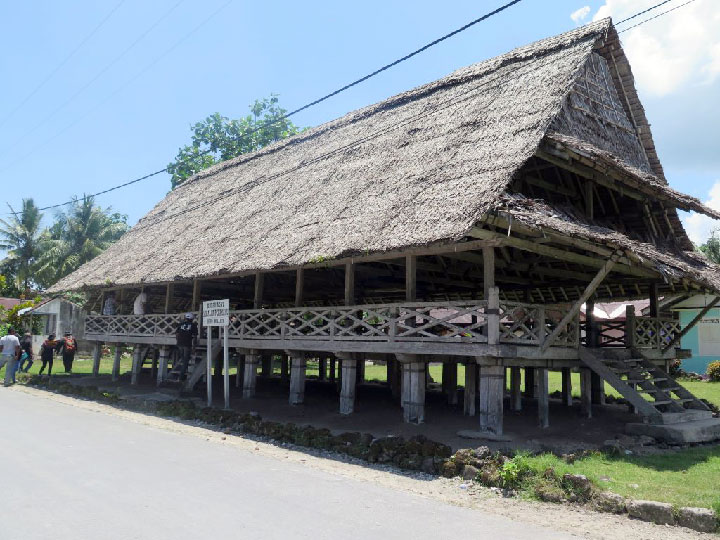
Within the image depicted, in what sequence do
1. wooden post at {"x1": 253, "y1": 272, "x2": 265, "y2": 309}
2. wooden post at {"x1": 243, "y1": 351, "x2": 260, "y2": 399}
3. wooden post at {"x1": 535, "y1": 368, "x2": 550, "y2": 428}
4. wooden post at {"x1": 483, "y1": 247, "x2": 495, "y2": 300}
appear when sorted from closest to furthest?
wooden post at {"x1": 483, "y1": 247, "x2": 495, "y2": 300} → wooden post at {"x1": 535, "y1": 368, "x2": 550, "y2": 428} → wooden post at {"x1": 243, "y1": 351, "x2": 260, "y2": 399} → wooden post at {"x1": 253, "y1": 272, "x2": 265, "y2": 309}

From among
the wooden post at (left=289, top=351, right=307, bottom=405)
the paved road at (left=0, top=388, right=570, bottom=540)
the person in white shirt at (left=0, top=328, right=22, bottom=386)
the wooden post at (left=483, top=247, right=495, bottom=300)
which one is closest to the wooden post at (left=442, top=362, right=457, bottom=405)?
the wooden post at (left=289, top=351, right=307, bottom=405)

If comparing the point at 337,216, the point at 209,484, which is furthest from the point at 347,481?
the point at 337,216

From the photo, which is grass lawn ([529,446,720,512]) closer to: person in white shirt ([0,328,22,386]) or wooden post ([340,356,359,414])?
wooden post ([340,356,359,414])

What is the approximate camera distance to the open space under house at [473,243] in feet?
36.2

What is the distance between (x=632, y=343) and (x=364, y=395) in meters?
7.32

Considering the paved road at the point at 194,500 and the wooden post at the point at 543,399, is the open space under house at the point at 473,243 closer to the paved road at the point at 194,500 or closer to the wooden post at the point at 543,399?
the wooden post at the point at 543,399

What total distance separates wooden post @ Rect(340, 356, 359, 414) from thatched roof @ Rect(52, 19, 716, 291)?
8.99 feet

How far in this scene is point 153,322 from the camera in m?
20.0

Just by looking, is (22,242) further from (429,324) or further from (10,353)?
(429,324)

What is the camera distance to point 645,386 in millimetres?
11984

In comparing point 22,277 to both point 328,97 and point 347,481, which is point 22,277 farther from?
point 347,481

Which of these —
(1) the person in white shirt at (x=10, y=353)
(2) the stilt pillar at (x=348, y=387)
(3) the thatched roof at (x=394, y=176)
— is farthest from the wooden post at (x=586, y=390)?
(1) the person in white shirt at (x=10, y=353)

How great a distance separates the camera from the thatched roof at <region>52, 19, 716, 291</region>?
1163 cm

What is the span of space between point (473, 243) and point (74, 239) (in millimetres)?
39396
